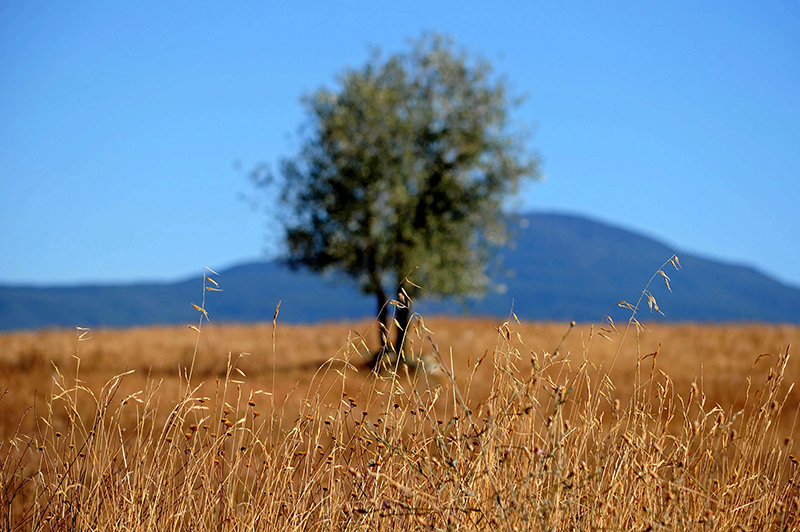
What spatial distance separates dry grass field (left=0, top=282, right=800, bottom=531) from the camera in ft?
11.2

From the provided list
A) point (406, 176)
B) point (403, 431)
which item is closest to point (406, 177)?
point (406, 176)

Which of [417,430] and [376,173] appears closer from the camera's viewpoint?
[417,430]

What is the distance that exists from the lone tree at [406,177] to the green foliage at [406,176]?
0.03 m

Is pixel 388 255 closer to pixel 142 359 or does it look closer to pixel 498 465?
pixel 142 359

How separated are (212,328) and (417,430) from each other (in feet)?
83.6

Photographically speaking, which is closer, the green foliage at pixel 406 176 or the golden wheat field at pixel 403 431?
the golden wheat field at pixel 403 431

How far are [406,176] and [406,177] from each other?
33mm

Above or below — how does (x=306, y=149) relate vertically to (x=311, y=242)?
above

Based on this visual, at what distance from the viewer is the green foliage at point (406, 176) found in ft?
68.1

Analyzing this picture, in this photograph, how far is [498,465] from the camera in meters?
3.92

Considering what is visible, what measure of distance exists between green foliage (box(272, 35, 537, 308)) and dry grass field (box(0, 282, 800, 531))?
323 cm

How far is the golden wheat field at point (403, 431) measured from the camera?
343 cm

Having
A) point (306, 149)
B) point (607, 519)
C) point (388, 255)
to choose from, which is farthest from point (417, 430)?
point (306, 149)

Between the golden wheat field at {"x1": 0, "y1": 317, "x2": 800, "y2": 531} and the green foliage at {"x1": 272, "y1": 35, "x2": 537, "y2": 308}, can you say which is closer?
the golden wheat field at {"x1": 0, "y1": 317, "x2": 800, "y2": 531}
